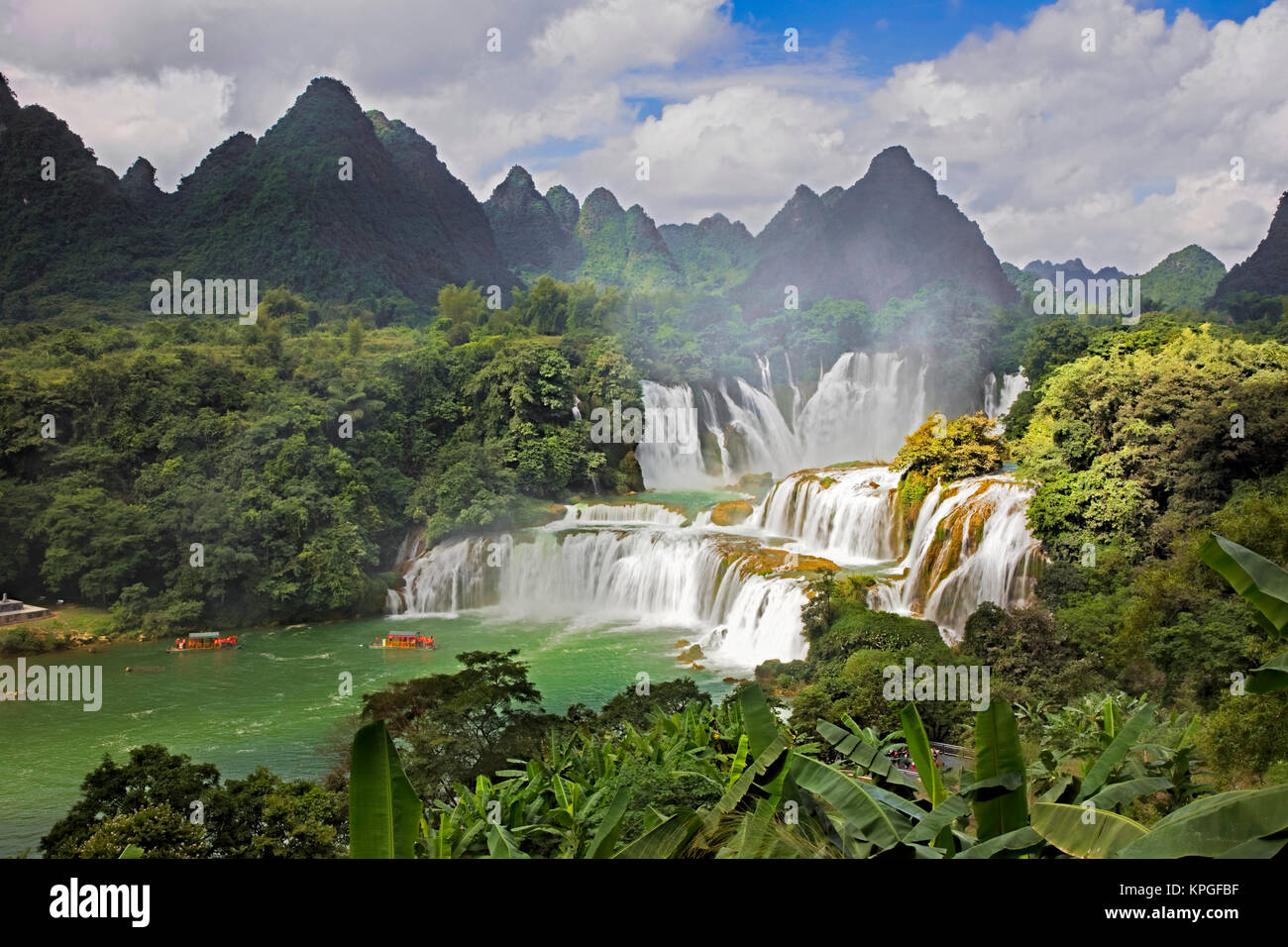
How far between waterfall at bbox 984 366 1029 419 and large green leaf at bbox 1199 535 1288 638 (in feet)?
66.6

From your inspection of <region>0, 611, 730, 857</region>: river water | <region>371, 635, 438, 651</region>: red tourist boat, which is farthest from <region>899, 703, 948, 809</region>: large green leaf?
<region>371, 635, 438, 651</region>: red tourist boat

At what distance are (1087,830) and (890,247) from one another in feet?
132

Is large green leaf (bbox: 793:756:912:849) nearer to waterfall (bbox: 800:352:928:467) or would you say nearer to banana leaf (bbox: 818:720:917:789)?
banana leaf (bbox: 818:720:917:789)

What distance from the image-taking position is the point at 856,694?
23.7 feet

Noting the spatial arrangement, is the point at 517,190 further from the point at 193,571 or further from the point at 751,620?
the point at 751,620

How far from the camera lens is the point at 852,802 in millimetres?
1830

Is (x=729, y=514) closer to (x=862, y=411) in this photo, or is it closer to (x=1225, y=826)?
(x=862, y=411)

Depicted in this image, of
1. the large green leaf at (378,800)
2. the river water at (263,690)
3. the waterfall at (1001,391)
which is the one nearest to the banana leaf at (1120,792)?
the large green leaf at (378,800)

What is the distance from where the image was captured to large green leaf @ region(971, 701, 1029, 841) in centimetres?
186

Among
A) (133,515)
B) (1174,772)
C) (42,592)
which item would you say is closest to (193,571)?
(133,515)

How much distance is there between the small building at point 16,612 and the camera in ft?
43.1

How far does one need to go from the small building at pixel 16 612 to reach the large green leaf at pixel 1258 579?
15.2 meters

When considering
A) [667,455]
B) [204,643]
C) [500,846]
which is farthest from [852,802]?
[667,455]

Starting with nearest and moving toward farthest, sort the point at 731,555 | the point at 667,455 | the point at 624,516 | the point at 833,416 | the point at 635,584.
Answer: the point at 731,555 → the point at 635,584 → the point at 624,516 → the point at 667,455 → the point at 833,416
